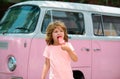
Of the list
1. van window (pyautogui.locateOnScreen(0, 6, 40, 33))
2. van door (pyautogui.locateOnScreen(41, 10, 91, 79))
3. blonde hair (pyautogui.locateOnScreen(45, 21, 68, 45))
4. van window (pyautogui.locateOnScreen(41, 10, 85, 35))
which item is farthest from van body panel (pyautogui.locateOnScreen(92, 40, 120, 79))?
blonde hair (pyautogui.locateOnScreen(45, 21, 68, 45))

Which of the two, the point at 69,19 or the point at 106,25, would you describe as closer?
the point at 69,19

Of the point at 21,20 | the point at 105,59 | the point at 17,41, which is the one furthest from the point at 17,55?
the point at 105,59

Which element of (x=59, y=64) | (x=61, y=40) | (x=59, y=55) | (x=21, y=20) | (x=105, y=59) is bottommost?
(x=105, y=59)

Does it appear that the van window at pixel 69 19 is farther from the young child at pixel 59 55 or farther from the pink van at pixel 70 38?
the young child at pixel 59 55

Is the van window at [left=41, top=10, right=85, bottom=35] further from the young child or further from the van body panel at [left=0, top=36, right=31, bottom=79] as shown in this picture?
the young child

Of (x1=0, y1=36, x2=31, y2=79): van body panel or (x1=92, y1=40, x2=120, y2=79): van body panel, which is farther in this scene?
(x1=92, y1=40, x2=120, y2=79): van body panel

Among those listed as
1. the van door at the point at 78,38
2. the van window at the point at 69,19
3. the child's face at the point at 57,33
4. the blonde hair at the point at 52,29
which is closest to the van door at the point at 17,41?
the van window at the point at 69,19

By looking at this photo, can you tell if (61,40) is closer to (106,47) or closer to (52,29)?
(52,29)

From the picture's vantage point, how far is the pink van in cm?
763

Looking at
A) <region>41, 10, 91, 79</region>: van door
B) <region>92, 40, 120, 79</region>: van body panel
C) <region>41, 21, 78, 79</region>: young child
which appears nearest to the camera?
<region>41, 21, 78, 79</region>: young child

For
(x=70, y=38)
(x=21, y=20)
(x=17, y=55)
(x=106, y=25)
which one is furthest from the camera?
(x=106, y=25)

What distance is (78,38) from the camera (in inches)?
324

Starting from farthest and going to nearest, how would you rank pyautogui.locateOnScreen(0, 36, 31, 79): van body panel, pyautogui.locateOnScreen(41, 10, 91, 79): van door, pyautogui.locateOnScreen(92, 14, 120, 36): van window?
pyautogui.locateOnScreen(92, 14, 120, 36): van window, pyautogui.locateOnScreen(41, 10, 91, 79): van door, pyautogui.locateOnScreen(0, 36, 31, 79): van body panel

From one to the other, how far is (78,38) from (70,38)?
8.6 inches
